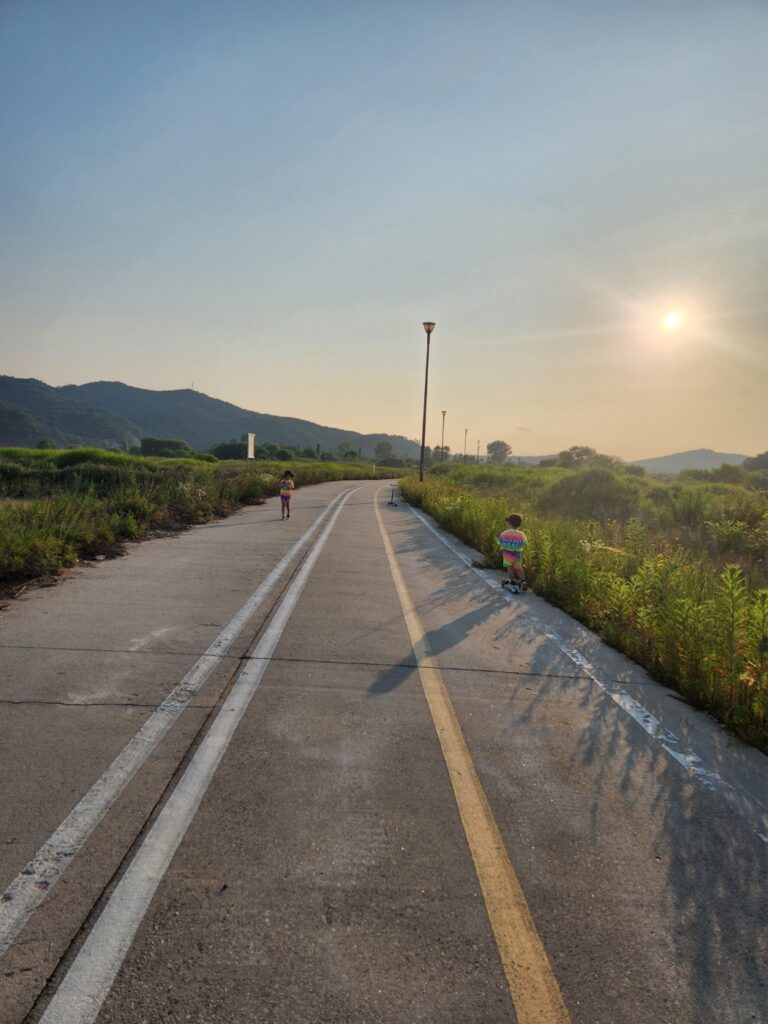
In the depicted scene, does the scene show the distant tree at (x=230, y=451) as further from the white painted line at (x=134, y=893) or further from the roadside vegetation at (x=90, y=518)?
the white painted line at (x=134, y=893)

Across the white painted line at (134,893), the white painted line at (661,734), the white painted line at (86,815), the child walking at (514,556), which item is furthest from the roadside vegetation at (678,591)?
the white painted line at (86,815)

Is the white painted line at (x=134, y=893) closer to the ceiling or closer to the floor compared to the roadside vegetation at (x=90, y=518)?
closer to the floor

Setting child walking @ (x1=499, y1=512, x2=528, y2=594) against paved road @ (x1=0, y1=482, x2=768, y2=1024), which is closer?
paved road @ (x1=0, y1=482, x2=768, y2=1024)

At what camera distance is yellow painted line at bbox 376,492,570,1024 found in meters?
1.85

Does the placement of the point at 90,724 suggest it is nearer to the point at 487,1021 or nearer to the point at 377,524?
the point at 487,1021

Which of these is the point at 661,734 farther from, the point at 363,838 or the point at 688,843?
the point at 363,838

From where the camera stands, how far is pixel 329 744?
11.6 ft

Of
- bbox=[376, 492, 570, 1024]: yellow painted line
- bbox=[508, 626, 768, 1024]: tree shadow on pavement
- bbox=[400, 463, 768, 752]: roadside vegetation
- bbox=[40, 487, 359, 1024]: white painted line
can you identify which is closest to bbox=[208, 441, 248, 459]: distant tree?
bbox=[400, 463, 768, 752]: roadside vegetation

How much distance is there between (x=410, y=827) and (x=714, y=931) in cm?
128

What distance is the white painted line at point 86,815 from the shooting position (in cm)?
212

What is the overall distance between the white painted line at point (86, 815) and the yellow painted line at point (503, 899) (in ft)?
5.67

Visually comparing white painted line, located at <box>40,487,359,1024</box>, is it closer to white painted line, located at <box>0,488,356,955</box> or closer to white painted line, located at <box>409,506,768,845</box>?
white painted line, located at <box>0,488,356,955</box>

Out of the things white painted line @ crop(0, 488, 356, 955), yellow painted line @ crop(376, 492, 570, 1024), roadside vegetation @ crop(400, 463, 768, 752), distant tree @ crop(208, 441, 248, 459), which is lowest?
white painted line @ crop(0, 488, 356, 955)

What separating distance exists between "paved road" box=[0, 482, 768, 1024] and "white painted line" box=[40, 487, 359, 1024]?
1cm
